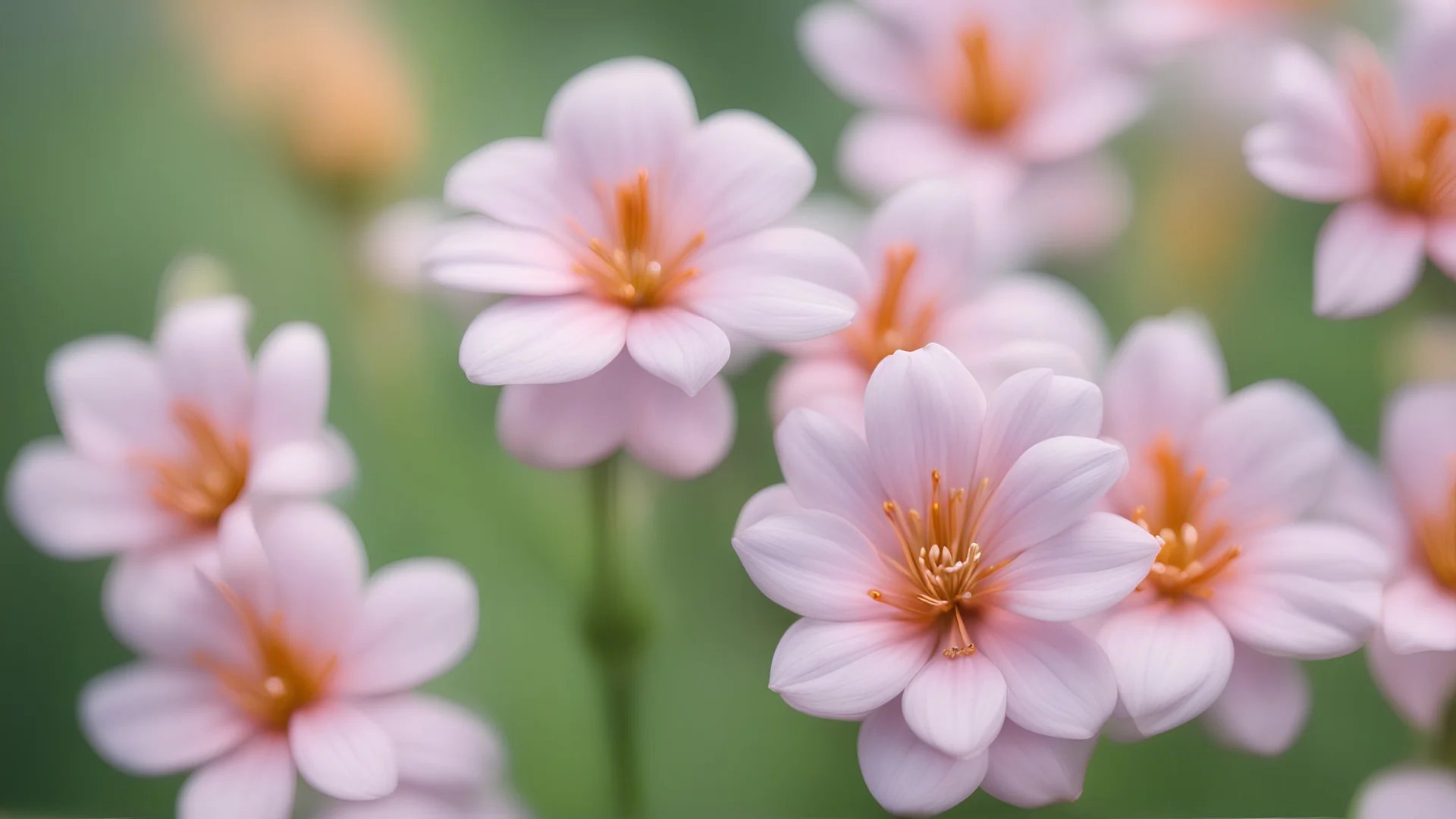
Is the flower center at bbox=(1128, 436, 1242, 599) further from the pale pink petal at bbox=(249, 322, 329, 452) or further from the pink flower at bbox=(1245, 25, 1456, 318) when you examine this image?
the pale pink petal at bbox=(249, 322, 329, 452)

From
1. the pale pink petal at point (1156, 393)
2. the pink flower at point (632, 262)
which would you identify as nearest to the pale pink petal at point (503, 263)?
the pink flower at point (632, 262)

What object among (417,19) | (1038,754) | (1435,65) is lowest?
(1038,754)

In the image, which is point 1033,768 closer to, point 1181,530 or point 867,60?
point 1181,530

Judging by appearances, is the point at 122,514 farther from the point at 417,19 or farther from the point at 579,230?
the point at 417,19

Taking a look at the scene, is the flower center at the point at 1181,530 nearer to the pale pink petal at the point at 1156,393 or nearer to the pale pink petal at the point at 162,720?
the pale pink petal at the point at 1156,393

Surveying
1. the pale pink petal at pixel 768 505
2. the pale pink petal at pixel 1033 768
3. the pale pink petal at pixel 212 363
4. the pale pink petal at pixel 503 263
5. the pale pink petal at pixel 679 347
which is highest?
the pale pink petal at pixel 503 263

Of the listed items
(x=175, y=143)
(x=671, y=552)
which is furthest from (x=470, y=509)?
(x=175, y=143)
